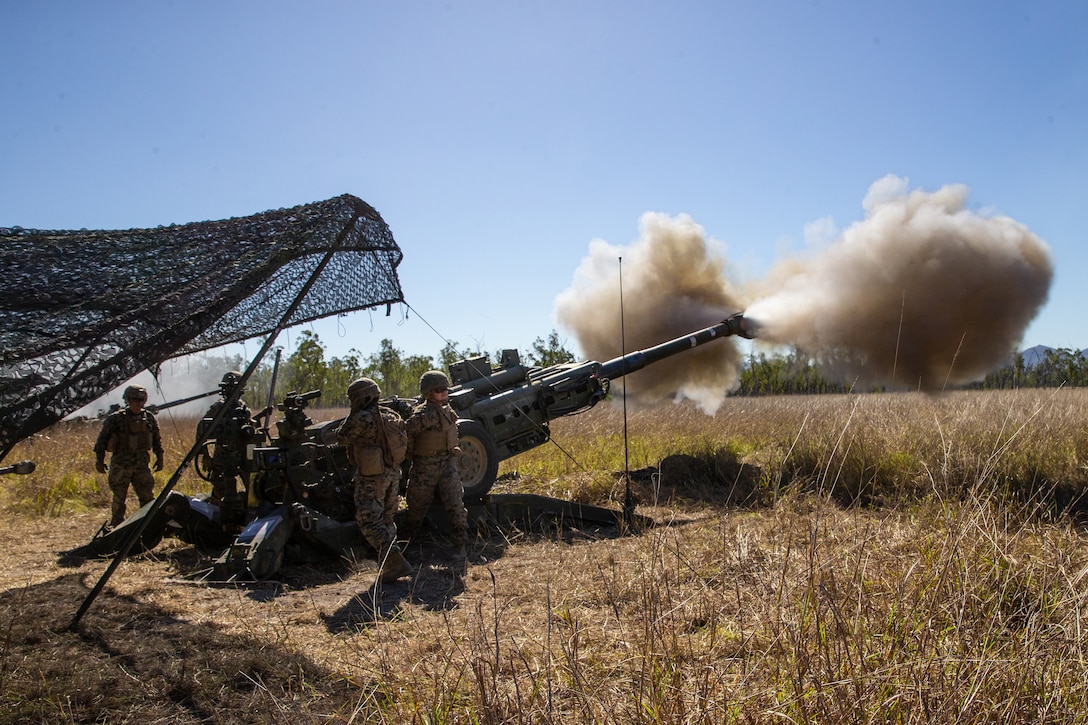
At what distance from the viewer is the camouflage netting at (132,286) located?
167 inches

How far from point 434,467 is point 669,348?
4.85m

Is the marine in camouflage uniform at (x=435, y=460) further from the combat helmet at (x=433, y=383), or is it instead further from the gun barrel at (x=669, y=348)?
the gun barrel at (x=669, y=348)

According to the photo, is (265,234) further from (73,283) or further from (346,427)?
(346,427)

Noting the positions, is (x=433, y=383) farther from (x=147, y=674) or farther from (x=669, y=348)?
(x=669, y=348)

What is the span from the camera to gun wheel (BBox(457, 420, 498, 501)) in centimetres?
910

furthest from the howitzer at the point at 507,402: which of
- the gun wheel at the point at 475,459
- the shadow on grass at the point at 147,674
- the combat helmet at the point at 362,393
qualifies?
the shadow on grass at the point at 147,674

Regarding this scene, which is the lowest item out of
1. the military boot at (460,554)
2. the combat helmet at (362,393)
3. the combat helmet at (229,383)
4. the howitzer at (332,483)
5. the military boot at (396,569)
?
the military boot at (460,554)

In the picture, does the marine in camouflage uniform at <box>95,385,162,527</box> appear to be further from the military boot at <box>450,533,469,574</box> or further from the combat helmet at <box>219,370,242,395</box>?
the military boot at <box>450,533,469,574</box>

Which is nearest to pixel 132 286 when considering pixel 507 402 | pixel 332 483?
pixel 332 483

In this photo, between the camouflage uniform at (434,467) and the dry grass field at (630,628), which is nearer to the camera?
the dry grass field at (630,628)

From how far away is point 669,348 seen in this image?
1155 centimetres

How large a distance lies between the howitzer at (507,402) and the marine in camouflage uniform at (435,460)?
40.6 inches

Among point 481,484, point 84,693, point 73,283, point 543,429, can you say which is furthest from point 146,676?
point 543,429

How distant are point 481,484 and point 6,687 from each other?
18.6ft
